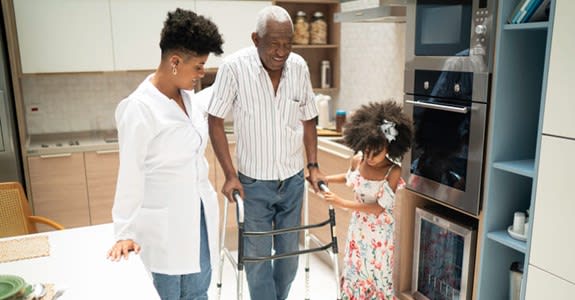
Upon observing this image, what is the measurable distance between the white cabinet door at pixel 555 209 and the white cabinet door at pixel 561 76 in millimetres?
58

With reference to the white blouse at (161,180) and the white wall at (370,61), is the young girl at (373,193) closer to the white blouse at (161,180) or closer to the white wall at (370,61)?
the white blouse at (161,180)

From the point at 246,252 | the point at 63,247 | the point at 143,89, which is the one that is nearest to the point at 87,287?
the point at 63,247

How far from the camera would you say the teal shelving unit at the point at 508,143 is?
6.13 feet

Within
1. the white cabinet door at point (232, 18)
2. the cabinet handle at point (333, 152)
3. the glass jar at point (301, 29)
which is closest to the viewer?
the cabinet handle at point (333, 152)

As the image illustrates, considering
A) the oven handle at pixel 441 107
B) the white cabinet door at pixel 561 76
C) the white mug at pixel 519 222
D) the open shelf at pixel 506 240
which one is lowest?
the open shelf at pixel 506 240

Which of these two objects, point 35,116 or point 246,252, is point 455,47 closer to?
point 246,252

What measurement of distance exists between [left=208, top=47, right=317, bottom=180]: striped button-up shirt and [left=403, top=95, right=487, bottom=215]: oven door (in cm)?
59

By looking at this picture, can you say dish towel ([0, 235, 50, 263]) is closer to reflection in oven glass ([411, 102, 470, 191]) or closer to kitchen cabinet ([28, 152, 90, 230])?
kitchen cabinet ([28, 152, 90, 230])

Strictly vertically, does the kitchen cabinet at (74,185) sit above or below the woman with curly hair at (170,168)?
below

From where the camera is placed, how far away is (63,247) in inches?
63.9

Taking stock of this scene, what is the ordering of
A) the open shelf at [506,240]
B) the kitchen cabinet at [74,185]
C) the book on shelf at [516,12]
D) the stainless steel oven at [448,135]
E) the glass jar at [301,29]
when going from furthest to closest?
1. the glass jar at [301,29]
2. the kitchen cabinet at [74,185]
3. the stainless steel oven at [448,135]
4. the open shelf at [506,240]
5. the book on shelf at [516,12]

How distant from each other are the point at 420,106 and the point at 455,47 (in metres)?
0.34

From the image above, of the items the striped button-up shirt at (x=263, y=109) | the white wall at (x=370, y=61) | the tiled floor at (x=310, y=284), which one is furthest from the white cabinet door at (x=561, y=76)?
the tiled floor at (x=310, y=284)

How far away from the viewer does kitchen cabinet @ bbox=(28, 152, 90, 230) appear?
10.3ft
